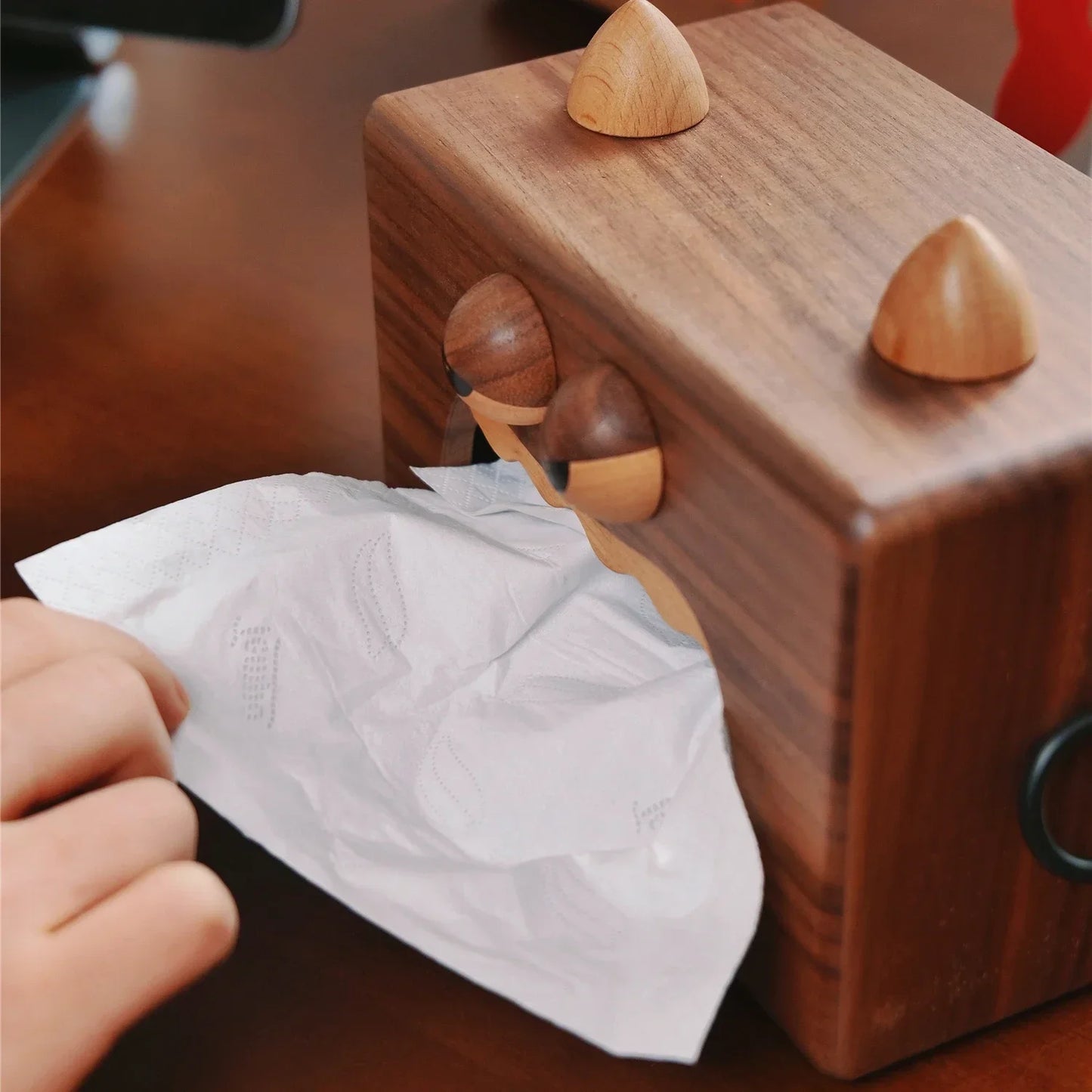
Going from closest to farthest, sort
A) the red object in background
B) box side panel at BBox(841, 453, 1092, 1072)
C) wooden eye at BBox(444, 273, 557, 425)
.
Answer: box side panel at BBox(841, 453, 1092, 1072) → wooden eye at BBox(444, 273, 557, 425) → the red object in background

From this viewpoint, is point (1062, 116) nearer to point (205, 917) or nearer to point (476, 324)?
point (476, 324)

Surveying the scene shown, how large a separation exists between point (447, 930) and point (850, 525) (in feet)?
0.67

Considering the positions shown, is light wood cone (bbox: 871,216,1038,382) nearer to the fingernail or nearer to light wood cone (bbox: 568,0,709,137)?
light wood cone (bbox: 568,0,709,137)

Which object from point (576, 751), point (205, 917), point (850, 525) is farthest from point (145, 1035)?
point (850, 525)

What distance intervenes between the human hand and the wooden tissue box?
16 centimetres

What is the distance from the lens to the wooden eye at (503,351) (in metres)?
0.53

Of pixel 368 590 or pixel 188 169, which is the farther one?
pixel 188 169

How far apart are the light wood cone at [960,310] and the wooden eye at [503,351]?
138mm

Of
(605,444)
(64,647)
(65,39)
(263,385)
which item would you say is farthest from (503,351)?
(65,39)

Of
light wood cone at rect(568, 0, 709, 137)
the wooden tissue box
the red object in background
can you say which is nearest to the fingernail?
the wooden tissue box

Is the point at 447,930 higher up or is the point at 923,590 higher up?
the point at 923,590

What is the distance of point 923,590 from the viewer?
0.41 metres

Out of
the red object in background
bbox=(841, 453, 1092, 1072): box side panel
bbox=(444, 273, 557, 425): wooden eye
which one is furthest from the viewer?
the red object in background

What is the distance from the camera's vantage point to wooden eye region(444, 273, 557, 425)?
533 millimetres
